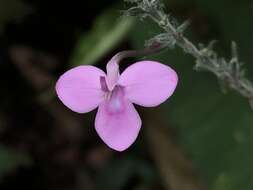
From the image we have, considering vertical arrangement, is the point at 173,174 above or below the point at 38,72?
below

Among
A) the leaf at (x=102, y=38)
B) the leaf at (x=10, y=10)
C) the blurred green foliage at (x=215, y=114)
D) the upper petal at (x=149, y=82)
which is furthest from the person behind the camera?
the leaf at (x=10, y=10)

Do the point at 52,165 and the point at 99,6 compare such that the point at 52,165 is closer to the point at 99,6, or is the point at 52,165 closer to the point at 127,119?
the point at 99,6

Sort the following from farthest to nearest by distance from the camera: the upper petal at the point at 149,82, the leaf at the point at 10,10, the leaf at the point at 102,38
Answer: the leaf at the point at 10,10 < the leaf at the point at 102,38 < the upper petal at the point at 149,82

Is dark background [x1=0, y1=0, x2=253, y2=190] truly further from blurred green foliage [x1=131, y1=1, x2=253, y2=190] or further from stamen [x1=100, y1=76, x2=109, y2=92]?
stamen [x1=100, y1=76, x2=109, y2=92]

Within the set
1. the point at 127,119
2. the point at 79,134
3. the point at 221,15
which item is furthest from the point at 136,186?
the point at 127,119

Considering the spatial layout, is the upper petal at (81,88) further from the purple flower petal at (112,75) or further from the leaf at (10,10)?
the leaf at (10,10)

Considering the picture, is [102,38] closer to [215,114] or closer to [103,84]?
[215,114]

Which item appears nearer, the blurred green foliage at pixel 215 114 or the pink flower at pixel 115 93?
the pink flower at pixel 115 93

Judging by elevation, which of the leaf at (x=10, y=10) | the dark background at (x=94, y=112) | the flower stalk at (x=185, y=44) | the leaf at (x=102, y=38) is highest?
the flower stalk at (x=185, y=44)

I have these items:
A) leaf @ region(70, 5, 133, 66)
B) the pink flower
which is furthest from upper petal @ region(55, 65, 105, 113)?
leaf @ region(70, 5, 133, 66)

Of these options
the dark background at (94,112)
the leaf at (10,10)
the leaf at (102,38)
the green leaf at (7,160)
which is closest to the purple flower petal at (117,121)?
the dark background at (94,112)
